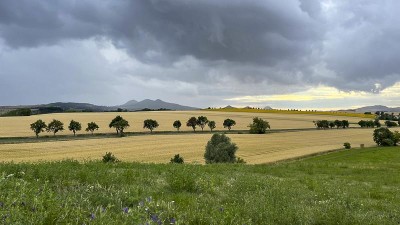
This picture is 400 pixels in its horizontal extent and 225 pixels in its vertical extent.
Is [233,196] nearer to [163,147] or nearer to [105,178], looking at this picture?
[105,178]

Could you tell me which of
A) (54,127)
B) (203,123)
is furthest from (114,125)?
(203,123)

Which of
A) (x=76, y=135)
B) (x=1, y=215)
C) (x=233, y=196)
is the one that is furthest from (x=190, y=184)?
(x=76, y=135)

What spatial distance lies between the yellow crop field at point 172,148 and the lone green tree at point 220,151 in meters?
9.79

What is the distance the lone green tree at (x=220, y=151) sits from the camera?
55.8 meters

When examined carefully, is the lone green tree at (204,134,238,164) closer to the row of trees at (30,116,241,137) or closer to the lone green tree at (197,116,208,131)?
the row of trees at (30,116,241,137)

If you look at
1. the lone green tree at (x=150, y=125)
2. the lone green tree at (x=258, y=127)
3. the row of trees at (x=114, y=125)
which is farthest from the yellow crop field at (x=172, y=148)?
the lone green tree at (x=150, y=125)

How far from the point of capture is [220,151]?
183 ft

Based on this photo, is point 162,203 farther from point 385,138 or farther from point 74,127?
point 74,127

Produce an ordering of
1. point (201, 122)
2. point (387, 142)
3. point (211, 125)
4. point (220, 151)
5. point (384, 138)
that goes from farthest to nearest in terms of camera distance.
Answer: point (201, 122) < point (211, 125) < point (384, 138) < point (387, 142) < point (220, 151)

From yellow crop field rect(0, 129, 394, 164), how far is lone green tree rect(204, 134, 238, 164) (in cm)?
979

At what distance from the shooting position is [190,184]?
1100cm

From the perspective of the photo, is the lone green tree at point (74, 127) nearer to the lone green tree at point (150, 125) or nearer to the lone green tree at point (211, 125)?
the lone green tree at point (150, 125)

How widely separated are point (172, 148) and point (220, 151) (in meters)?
34.1

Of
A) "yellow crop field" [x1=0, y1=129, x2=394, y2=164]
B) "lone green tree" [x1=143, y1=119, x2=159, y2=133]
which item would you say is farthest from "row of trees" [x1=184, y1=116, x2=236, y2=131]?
"yellow crop field" [x1=0, y1=129, x2=394, y2=164]
